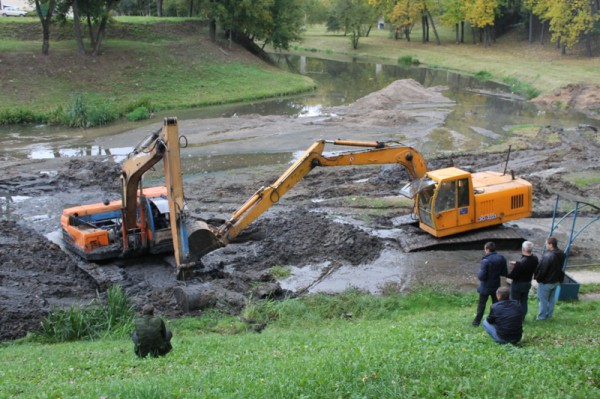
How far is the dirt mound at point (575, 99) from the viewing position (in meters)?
43.3

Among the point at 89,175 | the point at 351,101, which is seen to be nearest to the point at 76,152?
the point at 89,175

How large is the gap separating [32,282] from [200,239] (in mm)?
4379

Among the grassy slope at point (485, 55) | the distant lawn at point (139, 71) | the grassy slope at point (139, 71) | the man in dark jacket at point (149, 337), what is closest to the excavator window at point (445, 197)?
the man in dark jacket at point (149, 337)

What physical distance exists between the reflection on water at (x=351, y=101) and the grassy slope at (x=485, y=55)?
10.1ft

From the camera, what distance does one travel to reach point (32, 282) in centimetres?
1533

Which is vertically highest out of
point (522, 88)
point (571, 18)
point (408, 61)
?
point (571, 18)

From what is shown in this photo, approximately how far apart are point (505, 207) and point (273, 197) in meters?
6.89

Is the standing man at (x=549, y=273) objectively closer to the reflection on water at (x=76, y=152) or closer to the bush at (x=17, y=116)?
the reflection on water at (x=76, y=152)

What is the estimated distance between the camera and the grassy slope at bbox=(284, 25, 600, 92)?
5441 cm

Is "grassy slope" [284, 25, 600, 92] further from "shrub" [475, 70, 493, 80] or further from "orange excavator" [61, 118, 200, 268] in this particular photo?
"orange excavator" [61, 118, 200, 268]

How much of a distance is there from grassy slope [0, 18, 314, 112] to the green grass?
32.1 meters

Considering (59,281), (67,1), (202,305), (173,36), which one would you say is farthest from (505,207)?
(173,36)

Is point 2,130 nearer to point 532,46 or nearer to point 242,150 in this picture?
point 242,150

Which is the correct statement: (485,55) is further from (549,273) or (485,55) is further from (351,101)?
(549,273)
